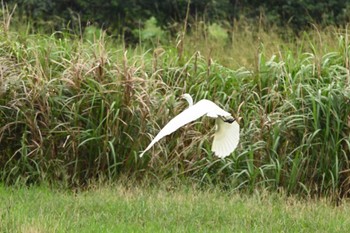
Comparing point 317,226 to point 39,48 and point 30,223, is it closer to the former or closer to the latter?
point 30,223

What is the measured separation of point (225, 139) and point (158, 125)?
2000 mm

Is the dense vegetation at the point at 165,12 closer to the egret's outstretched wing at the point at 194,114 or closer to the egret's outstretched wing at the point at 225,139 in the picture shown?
the egret's outstretched wing at the point at 225,139

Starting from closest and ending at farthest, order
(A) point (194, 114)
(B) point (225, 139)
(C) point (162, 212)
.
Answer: (A) point (194, 114) → (B) point (225, 139) → (C) point (162, 212)

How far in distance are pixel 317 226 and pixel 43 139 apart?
2.85 metres

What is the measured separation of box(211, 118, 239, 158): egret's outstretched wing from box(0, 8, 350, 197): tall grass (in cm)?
151

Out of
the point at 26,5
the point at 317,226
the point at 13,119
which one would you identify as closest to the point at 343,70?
the point at 317,226

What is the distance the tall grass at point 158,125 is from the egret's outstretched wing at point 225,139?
151 centimetres

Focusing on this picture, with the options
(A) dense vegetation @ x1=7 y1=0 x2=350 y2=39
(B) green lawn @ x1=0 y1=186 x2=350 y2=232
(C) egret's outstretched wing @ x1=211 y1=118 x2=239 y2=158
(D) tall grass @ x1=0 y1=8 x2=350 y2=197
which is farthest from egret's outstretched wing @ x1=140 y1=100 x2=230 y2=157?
(A) dense vegetation @ x1=7 y1=0 x2=350 y2=39

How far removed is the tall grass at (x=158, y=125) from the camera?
8.23 metres

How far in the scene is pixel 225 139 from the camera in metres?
6.66

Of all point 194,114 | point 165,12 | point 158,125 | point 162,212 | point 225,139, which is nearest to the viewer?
point 194,114

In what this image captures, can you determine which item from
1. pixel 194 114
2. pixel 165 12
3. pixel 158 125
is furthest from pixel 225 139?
pixel 165 12

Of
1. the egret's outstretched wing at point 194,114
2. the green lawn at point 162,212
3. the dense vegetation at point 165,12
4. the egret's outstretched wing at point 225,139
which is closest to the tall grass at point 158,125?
the green lawn at point 162,212

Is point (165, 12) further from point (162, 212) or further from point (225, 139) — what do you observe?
point (225, 139)
